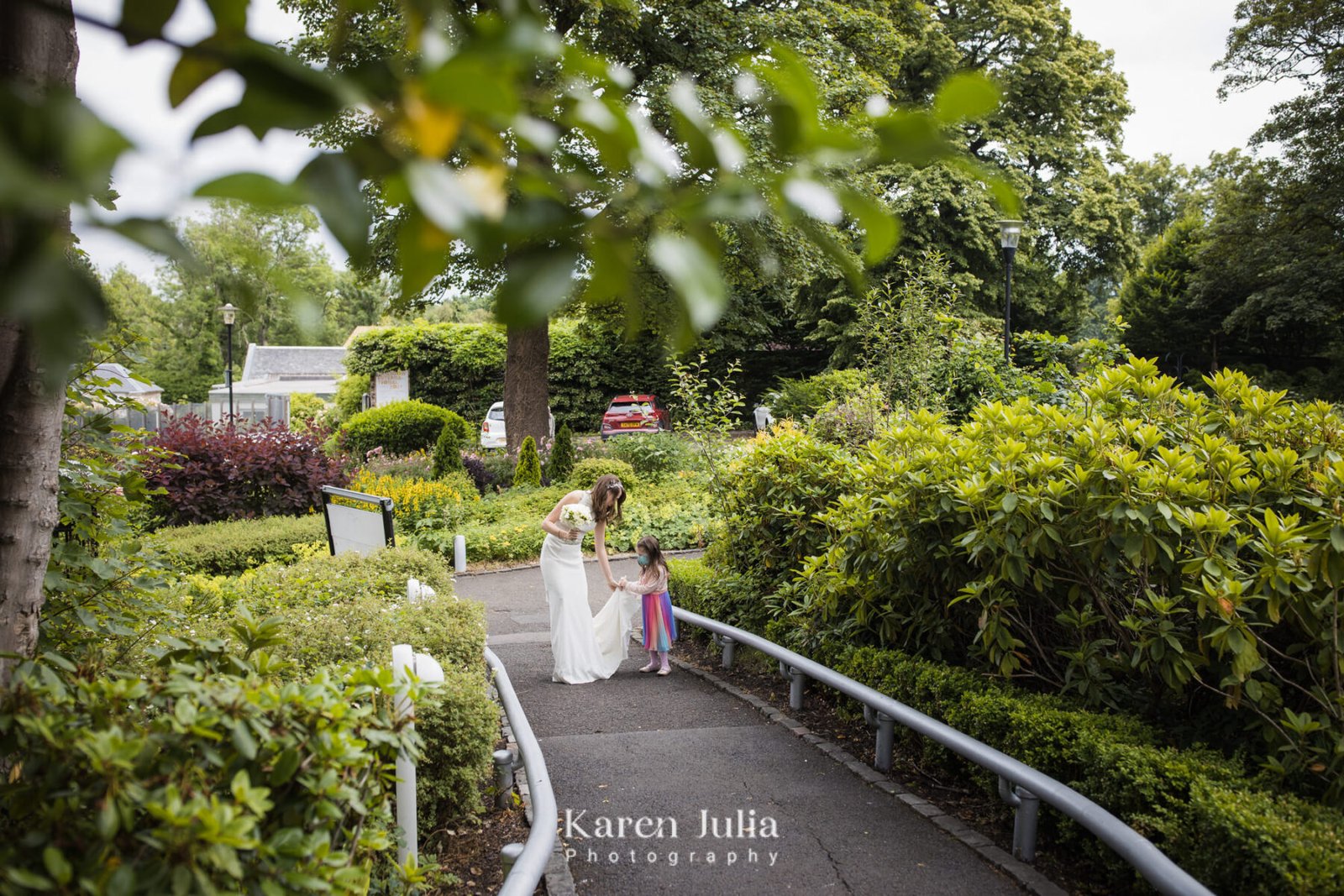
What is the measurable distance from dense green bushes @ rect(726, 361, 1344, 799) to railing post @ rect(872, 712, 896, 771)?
2.02 ft

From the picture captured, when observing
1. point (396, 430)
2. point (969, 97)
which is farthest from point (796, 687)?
point (396, 430)

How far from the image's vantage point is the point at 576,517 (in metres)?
8.33

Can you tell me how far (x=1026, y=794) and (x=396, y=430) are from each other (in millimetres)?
20666

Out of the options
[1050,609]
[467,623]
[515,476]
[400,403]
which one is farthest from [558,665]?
[400,403]

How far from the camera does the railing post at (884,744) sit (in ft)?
17.7

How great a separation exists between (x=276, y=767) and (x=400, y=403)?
22.6 m

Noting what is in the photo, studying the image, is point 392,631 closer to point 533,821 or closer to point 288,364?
point 533,821

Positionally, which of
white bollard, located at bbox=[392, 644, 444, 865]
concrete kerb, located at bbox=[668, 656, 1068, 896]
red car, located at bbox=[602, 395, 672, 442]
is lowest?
concrete kerb, located at bbox=[668, 656, 1068, 896]

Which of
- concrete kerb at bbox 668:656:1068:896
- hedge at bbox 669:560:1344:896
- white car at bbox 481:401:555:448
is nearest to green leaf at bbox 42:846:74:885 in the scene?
hedge at bbox 669:560:1344:896

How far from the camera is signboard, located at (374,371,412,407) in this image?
3092 centimetres

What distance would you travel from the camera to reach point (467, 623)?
5887 mm

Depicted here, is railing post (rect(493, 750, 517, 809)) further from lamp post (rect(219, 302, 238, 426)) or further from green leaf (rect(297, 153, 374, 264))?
green leaf (rect(297, 153, 374, 264))

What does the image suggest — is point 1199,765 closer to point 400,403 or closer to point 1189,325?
point 400,403

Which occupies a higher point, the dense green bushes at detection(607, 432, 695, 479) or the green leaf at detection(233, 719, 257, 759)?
the dense green bushes at detection(607, 432, 695, 479)
